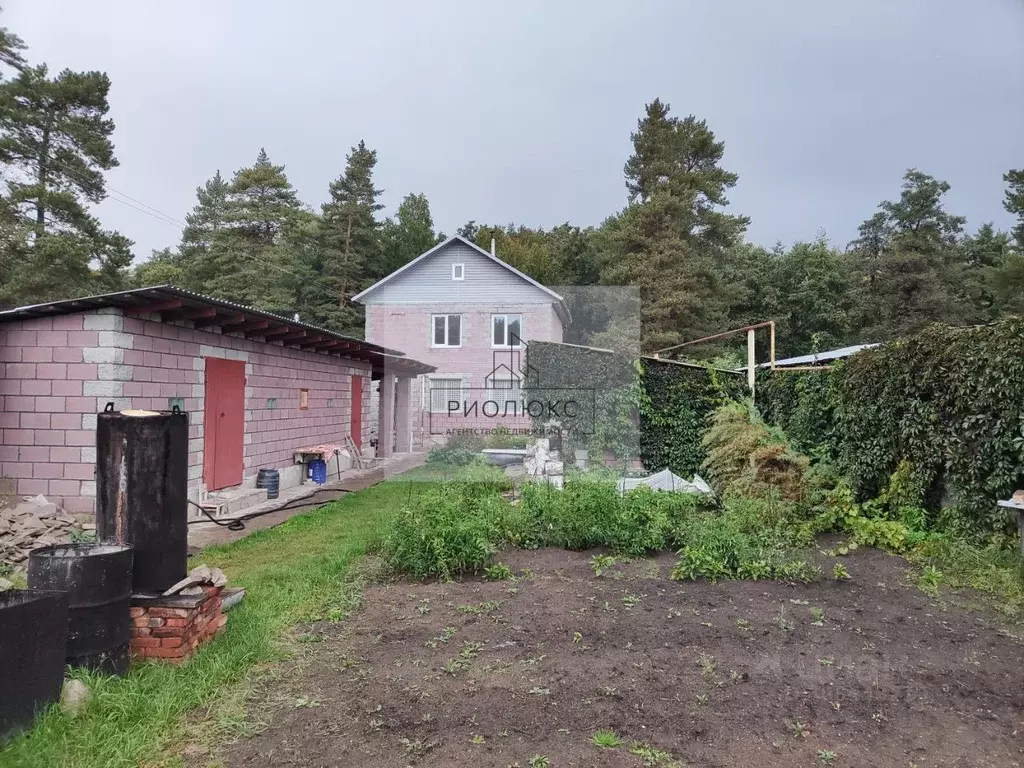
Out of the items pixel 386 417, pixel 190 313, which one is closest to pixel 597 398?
pixel 190 313

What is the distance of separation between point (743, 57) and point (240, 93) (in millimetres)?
7766

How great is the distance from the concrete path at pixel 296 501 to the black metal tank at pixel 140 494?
3.03m

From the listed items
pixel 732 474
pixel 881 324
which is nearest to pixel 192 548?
pixel 732 474

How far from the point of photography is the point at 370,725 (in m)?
2.70

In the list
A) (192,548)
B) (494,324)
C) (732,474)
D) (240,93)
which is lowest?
(192,548)

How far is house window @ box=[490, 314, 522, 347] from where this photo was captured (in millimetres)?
20844

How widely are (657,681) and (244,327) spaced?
770cm

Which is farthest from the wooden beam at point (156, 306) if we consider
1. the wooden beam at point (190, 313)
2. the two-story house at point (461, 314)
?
the two-story house at point (461, 314)

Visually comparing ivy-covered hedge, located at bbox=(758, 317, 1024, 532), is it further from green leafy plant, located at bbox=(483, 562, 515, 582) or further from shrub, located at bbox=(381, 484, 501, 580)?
shrub, located at bbox=(381, 484, 501, 580)

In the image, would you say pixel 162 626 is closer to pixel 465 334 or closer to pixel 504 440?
pixel 504 440

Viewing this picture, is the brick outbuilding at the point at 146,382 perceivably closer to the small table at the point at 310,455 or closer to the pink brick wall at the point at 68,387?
the pink brick wall at the point at 68,387

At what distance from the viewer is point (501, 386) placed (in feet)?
66.4

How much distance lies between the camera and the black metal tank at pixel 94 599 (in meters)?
2.92

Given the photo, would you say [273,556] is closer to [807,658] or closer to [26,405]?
[26,405]
